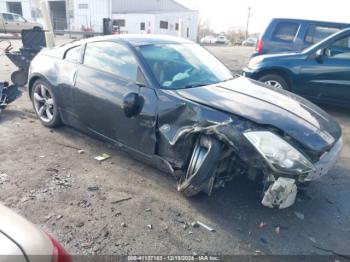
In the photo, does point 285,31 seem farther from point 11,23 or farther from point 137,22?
point 137,22

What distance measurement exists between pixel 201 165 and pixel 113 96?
1427 mm

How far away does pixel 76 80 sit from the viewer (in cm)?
407

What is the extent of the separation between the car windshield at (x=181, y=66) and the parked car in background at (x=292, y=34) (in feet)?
14.8

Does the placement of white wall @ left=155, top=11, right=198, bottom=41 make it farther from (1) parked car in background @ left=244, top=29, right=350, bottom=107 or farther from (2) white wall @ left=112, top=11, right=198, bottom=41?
(1) parked car in background @ left=244, top=29, right=350, bottom=107

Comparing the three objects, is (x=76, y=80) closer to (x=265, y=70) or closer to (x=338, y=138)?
(x=338, y=138)

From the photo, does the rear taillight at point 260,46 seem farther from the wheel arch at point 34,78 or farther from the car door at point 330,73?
the wheel arch at point 34,78

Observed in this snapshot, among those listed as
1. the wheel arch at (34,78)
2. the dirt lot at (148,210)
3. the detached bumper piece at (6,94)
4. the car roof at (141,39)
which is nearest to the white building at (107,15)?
the detached bumper piece at (6,94)

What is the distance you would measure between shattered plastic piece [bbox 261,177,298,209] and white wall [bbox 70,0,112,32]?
37449 mm

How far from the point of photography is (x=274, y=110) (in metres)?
3.12

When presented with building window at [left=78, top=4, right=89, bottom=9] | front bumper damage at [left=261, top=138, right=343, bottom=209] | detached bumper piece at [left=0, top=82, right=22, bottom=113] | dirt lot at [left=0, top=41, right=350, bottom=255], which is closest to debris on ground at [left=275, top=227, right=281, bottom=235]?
dirt lot at [left=0, top=41, right=350, bottom=255]

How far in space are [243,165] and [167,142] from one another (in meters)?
0.80

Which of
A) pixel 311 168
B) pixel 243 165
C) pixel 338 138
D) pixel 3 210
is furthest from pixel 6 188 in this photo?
pixel 338 138

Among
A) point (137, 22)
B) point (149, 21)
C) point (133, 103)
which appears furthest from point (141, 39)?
point (137, 22)

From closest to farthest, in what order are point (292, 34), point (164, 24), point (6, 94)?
1. point (6, 94)
2. point (292, 34)
3. point (164, 24)
